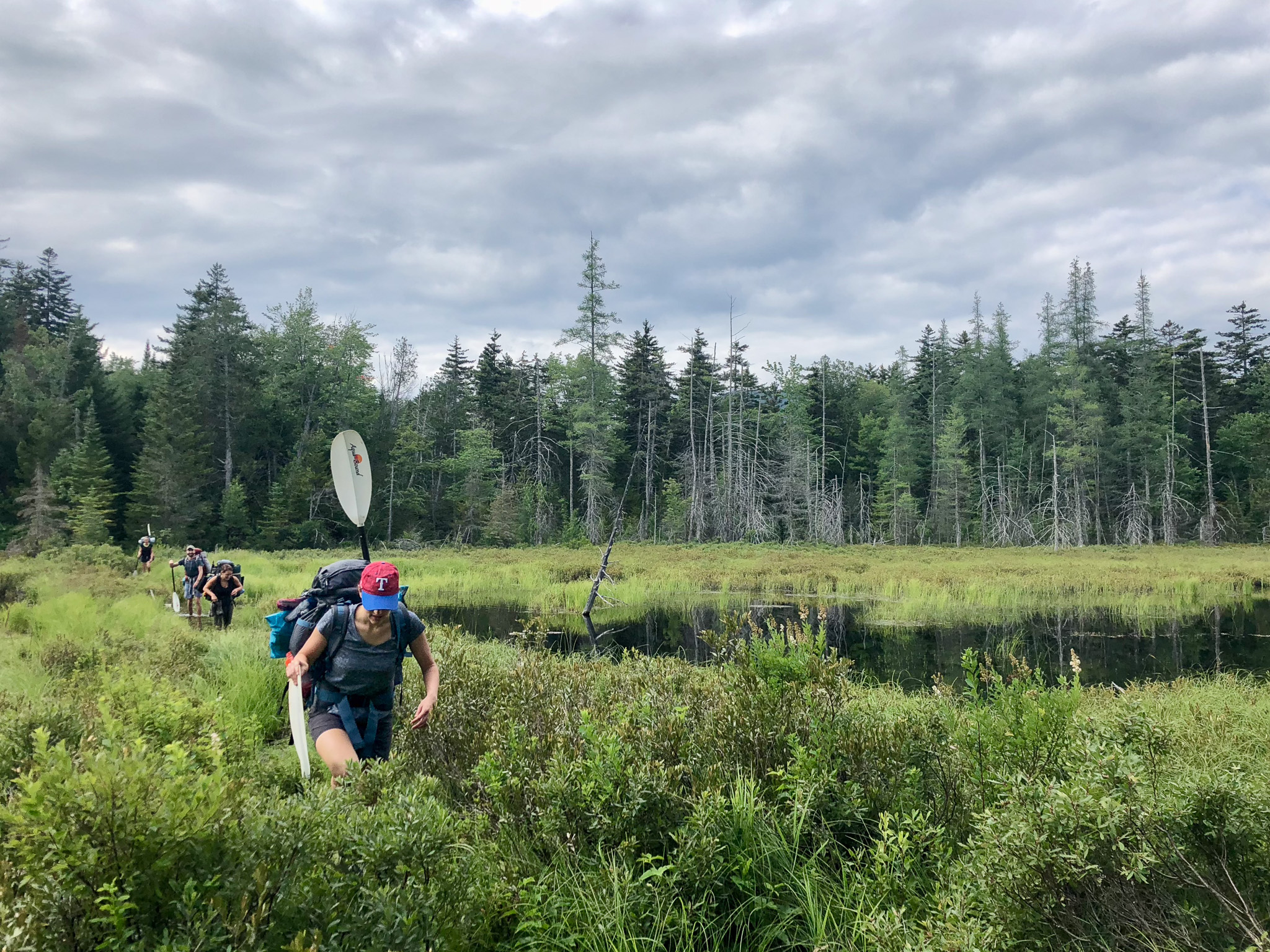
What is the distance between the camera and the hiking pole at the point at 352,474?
628 cm

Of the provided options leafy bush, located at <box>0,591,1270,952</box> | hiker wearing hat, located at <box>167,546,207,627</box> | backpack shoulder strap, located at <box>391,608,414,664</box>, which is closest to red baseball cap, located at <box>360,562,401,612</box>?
backpack shoulder strap, located at <box>391,608,414,664</box>

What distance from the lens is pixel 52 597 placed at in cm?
1562

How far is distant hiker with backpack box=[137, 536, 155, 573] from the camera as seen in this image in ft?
77.5

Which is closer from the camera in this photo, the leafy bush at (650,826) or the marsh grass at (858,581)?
the leafy bush at (650,826)

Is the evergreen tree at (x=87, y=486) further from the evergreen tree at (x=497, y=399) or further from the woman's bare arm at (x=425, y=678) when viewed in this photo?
the woman's bare arm at (x=425, y=678)

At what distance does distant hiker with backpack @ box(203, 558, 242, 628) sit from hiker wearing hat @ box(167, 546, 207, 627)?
849mm

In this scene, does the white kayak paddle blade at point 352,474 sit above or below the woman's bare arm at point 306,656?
above

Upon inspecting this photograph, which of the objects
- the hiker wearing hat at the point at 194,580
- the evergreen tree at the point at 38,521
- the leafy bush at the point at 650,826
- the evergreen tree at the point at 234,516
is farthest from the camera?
the evergreen tree at the point at 234,516

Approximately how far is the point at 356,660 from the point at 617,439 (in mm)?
50256

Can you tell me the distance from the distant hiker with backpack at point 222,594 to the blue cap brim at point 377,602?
34.7 ft

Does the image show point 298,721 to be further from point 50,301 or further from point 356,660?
point 50,301

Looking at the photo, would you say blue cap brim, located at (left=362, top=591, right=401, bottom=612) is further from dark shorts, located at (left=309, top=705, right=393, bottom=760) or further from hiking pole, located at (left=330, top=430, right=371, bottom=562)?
hiking pole, located at (left=330, top=430, right=371, bottom=562)

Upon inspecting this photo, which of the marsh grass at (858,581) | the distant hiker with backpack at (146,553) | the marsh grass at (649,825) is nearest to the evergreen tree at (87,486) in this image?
the marsh grass at (858,581)

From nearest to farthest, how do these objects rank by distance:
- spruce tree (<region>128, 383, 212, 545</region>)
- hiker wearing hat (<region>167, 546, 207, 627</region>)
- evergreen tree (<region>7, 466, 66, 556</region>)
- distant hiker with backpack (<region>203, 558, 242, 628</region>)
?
distant hiker with backpack (<region>203, 558, 242, 628</region>) → hiker wearing hat (<region>167, 546, 207, 627</region>) → evergreen tree (<region>7, 466, 66, 556</region>) → spruce tree (<region>128, 383, 212, 545</region>)
